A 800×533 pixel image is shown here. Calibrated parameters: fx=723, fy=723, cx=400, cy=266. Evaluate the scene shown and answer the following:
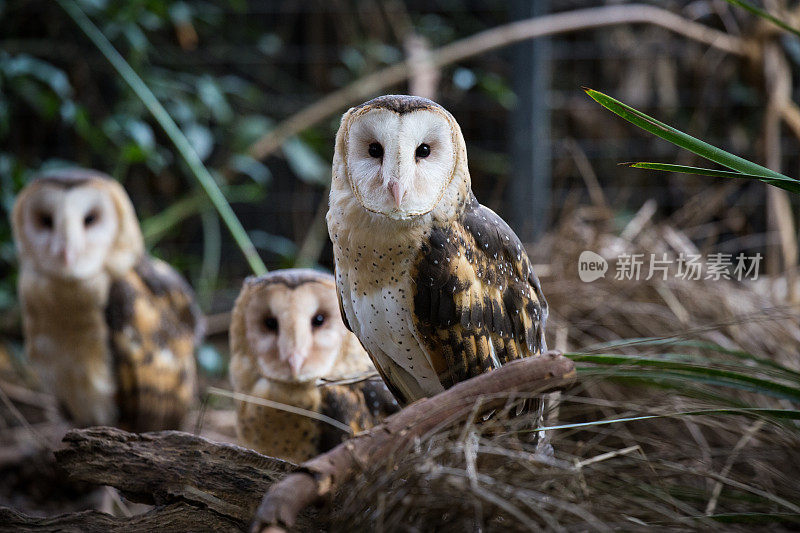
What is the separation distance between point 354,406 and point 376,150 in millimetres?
456

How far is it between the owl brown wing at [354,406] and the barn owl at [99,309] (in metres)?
0.74

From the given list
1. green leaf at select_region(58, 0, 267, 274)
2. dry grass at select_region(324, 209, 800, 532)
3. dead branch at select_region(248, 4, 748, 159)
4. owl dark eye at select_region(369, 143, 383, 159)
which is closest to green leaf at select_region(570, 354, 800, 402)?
dry grass at select_region(324, 209, 800, 532)

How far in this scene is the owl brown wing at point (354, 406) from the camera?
1.08m

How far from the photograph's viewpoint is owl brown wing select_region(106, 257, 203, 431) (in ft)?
5.39

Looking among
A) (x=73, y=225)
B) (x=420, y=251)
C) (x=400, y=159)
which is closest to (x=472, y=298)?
(x=420, y=251)

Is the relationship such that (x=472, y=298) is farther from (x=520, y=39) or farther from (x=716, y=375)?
(x=520, y=39)

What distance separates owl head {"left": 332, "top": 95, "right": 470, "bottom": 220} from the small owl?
31 centimetres

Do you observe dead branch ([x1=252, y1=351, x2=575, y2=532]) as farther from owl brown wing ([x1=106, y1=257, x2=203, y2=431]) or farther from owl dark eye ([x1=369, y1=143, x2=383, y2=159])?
owl brown wing ([x1=106, y1=257, x2=203, y2=431])

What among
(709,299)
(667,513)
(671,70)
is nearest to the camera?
(667,513)

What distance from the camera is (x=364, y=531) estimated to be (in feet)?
2.03

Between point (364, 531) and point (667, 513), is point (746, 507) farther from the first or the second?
point (364, 531)

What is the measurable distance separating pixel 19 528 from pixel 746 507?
30.7 inches

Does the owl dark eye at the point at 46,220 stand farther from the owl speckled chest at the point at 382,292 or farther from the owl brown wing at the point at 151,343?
the owl speckled chest at the point at 382,292

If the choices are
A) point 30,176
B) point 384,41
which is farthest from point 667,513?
point 384,41
